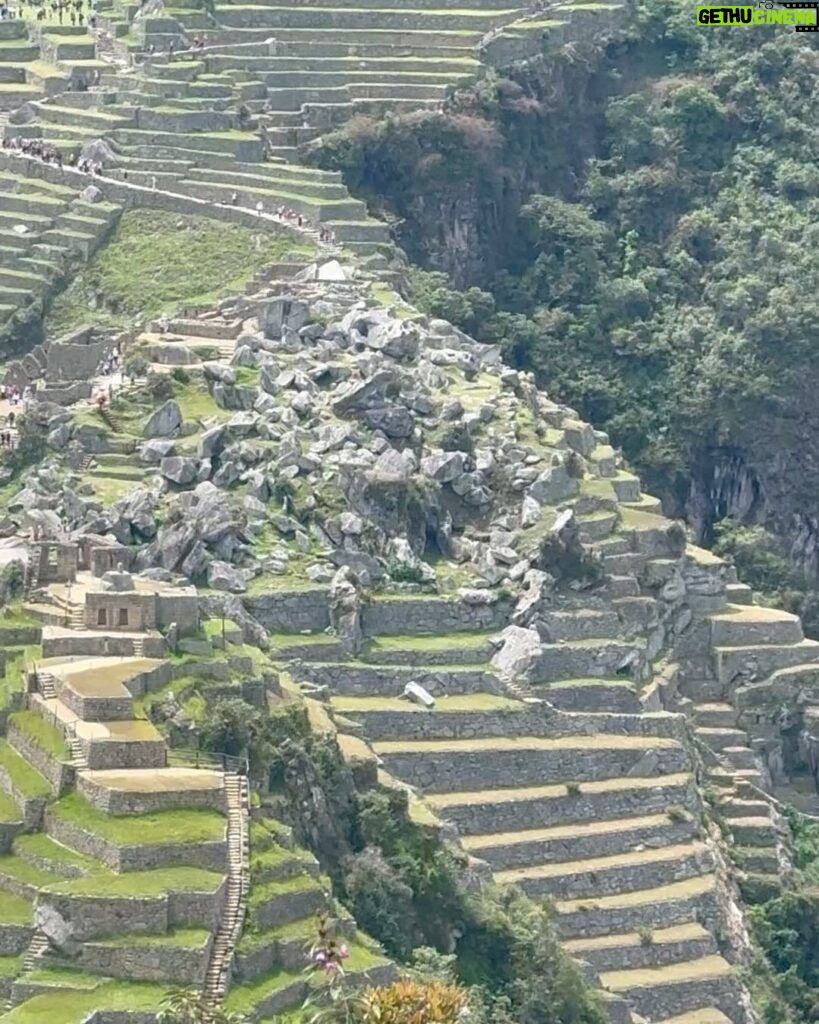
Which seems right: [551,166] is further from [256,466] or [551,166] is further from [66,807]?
[66,807]

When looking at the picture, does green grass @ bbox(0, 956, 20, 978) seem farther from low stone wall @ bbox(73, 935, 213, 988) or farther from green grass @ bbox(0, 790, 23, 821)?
green grass @ bbox(0, 790, 23, 821)

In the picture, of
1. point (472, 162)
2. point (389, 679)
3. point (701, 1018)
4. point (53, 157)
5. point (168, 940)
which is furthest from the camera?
point (472, 162)

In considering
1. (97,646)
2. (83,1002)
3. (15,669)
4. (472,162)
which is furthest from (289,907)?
(472,162)

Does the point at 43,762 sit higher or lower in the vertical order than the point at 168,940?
higher

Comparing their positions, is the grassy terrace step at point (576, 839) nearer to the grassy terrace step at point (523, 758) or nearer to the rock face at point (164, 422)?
the grassy terrace step at point (523, 758)

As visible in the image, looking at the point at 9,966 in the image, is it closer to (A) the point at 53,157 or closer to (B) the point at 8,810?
(B) the point at 8,810

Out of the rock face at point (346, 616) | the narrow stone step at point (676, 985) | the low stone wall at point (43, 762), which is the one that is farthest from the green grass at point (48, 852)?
the rock face at point (346, 616)

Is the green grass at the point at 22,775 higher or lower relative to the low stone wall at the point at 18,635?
lower
